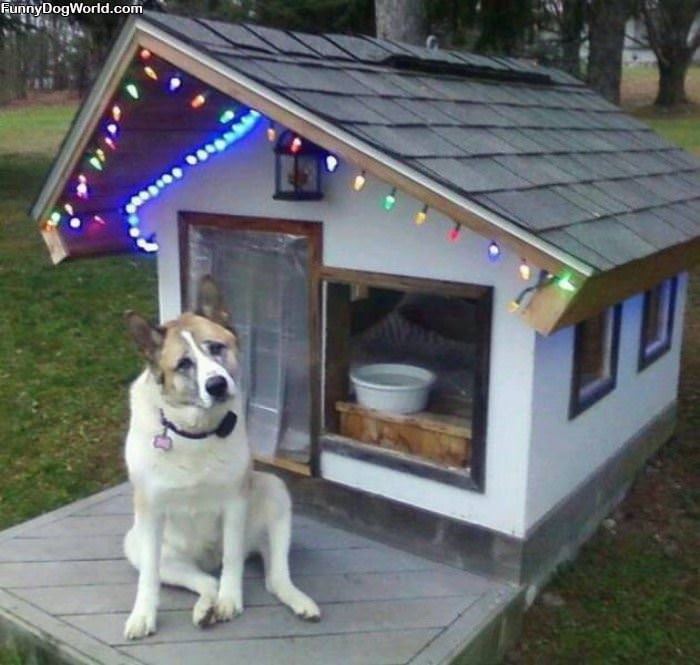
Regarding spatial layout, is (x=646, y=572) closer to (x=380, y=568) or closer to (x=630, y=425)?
(x=630, y=425)

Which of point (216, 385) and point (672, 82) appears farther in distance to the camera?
point (672, 82)

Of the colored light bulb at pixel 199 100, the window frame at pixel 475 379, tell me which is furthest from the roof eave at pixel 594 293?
the colored light bulb at pixel 199 100

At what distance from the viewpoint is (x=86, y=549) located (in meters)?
4.36

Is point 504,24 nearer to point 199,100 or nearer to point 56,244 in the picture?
point 56,244

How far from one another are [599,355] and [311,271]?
1.64m

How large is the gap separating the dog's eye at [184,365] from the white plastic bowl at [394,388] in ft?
4.68

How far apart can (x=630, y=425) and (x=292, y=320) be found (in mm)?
2144

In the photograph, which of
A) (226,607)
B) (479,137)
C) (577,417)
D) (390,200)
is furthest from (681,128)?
(226,607)

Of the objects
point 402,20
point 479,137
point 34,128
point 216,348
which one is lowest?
point 34,128

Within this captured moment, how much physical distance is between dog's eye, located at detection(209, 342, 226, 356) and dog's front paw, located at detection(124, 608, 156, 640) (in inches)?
42.4

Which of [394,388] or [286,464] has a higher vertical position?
[394,388]

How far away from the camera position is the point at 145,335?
10.9ft

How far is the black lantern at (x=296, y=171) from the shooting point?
413cm

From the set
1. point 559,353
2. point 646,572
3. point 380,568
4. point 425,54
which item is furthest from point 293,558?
point 425,54
